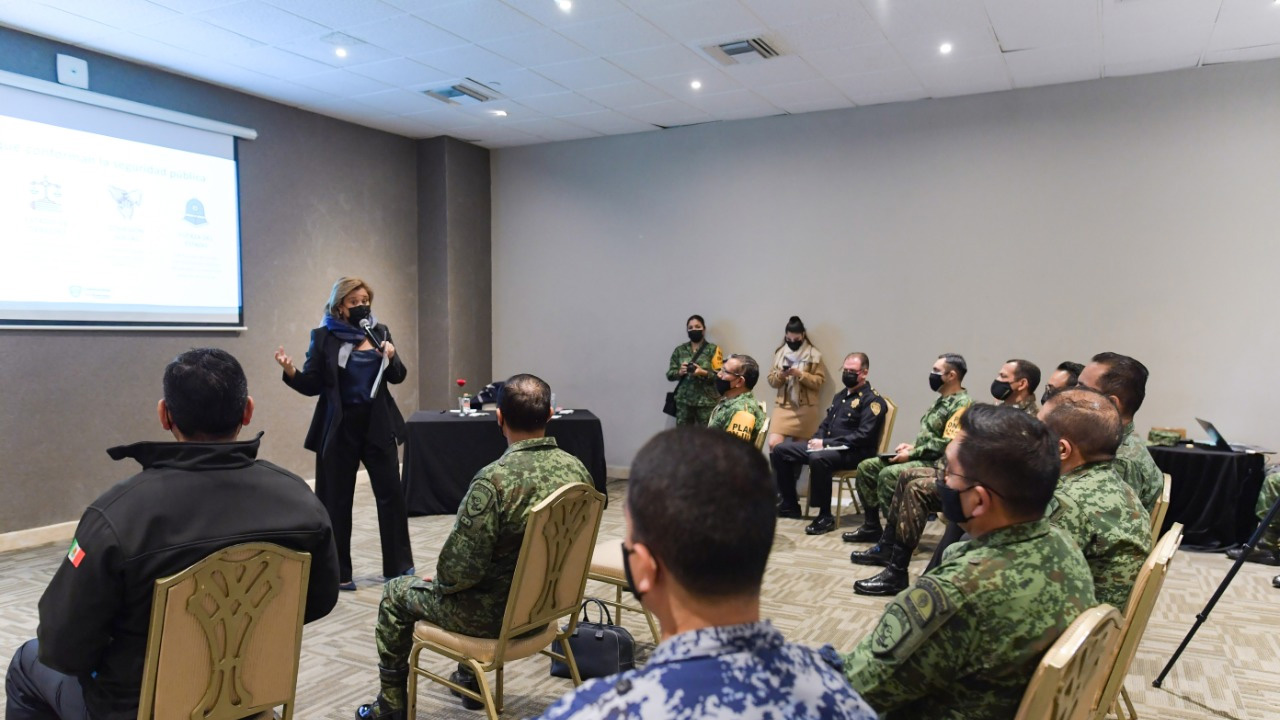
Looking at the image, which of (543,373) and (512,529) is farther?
(543,373)

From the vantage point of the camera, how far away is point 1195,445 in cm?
543

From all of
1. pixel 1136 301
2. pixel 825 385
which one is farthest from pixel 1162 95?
pixel 825 385

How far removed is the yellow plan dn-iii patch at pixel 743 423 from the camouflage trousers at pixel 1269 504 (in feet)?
10.1

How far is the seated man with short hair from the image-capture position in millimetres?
857

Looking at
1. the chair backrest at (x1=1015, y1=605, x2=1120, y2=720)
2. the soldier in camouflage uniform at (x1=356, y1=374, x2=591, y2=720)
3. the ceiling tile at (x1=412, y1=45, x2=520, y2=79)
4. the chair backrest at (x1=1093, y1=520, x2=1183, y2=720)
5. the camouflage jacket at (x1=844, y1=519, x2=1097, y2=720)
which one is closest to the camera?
the chair backrest at (x1=1015, y1=605, x2=1120, y2=720)

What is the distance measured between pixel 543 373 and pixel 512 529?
20.0 feet

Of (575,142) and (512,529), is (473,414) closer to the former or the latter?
(575,142)

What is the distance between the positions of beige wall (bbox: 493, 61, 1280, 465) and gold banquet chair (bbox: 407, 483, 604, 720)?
4.87 m

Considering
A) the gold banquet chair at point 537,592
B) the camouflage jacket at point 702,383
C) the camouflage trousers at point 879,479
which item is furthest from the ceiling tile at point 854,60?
the gold banquet chair at point 537,592

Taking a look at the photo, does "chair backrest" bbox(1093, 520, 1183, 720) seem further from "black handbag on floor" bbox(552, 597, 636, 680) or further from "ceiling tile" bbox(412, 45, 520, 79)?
"ceiling tile" bbox(412, 45, 520, 79)

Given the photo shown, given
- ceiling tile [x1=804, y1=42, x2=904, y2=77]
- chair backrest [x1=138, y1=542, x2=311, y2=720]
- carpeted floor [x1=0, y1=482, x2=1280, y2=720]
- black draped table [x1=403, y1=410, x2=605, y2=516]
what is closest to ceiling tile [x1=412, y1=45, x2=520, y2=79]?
ceiling tile [x1=804, y1=42, x2=904, y2=77]

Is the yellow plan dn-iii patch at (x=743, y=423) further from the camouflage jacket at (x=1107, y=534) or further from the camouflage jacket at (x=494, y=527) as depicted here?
the camouflage jacket at (x=1107, y=534)

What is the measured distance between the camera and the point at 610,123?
7.48 meters

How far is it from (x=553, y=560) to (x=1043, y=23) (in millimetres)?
4479
